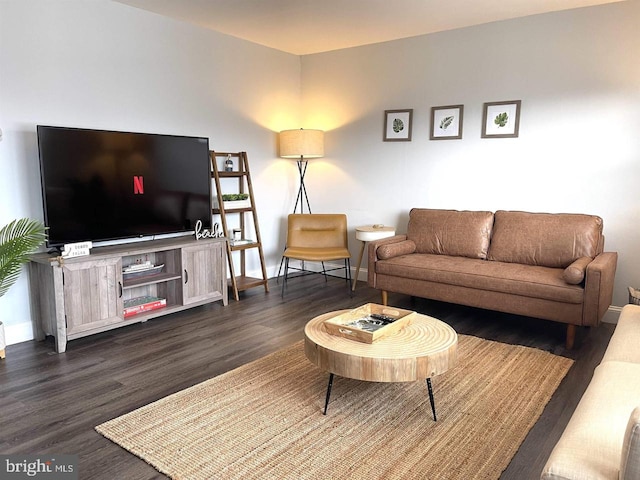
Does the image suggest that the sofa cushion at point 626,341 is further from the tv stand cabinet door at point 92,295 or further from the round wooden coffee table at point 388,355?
the tv stand cabinet door at point 92,295

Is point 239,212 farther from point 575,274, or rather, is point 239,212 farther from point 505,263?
point 575,274

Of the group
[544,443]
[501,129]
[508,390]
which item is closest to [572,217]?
[501,129]

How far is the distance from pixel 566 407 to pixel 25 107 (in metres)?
3.92

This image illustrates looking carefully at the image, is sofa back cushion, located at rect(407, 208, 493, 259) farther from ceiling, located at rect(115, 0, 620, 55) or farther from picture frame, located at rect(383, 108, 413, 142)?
ceiling, located at rect(115, 0, 620, 55)

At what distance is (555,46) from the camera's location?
13.2 ft

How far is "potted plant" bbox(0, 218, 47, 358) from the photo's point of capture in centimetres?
295

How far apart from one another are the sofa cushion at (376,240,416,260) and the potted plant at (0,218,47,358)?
2.58 meters

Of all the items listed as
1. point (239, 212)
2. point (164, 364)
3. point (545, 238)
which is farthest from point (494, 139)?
point (164, 364)

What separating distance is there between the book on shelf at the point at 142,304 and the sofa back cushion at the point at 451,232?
2334 mm

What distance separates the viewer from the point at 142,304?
150 inches

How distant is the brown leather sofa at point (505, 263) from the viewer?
327cm

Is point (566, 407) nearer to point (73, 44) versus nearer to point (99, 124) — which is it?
point (99, 124)

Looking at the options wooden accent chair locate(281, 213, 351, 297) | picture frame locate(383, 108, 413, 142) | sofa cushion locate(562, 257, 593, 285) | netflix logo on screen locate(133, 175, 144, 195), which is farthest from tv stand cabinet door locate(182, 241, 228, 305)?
sofa cushion locate(562, 257, 593, 285)

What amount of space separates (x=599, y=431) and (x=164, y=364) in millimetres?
2435
